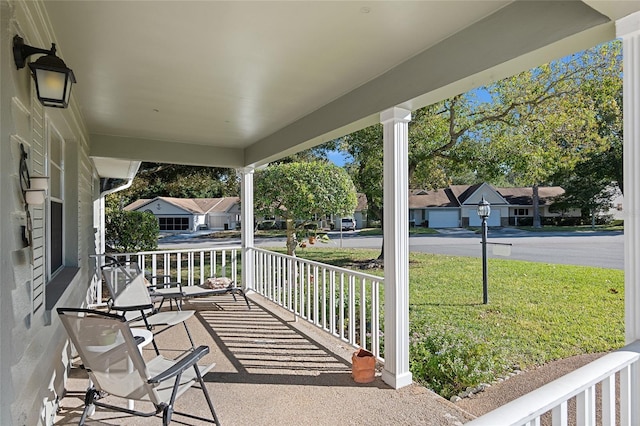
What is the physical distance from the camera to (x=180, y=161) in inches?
235

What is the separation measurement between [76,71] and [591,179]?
47.2 ft

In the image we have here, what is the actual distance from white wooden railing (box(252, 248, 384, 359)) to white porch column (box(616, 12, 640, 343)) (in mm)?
1884

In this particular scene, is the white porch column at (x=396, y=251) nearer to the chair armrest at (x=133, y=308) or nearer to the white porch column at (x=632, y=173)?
the white porch column at (x=632, y=173)

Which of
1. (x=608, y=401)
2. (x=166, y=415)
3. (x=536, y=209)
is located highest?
(x=536, y=209)

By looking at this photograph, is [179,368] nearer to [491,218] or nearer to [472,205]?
[472,205]

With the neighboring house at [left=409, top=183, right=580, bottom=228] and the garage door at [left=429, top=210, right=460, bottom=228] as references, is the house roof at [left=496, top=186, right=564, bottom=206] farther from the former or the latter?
the garage door at [left=429, top=210, right=460, bottom=228]

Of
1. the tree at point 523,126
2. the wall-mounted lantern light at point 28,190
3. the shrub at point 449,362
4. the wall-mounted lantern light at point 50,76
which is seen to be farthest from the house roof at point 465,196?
the wall-mounted lantern light at point 28,190

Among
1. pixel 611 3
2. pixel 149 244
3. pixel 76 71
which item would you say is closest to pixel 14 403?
pixel 76 71

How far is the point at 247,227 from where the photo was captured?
6629 mm

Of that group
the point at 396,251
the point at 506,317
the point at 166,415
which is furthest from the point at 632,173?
the point at 506,317

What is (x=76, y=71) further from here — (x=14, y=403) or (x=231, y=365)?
(x=231, y=365)

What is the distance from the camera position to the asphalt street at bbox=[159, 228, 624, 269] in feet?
36.7

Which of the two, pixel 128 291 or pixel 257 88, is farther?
pixel 128 291

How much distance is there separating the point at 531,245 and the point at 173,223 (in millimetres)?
21877
